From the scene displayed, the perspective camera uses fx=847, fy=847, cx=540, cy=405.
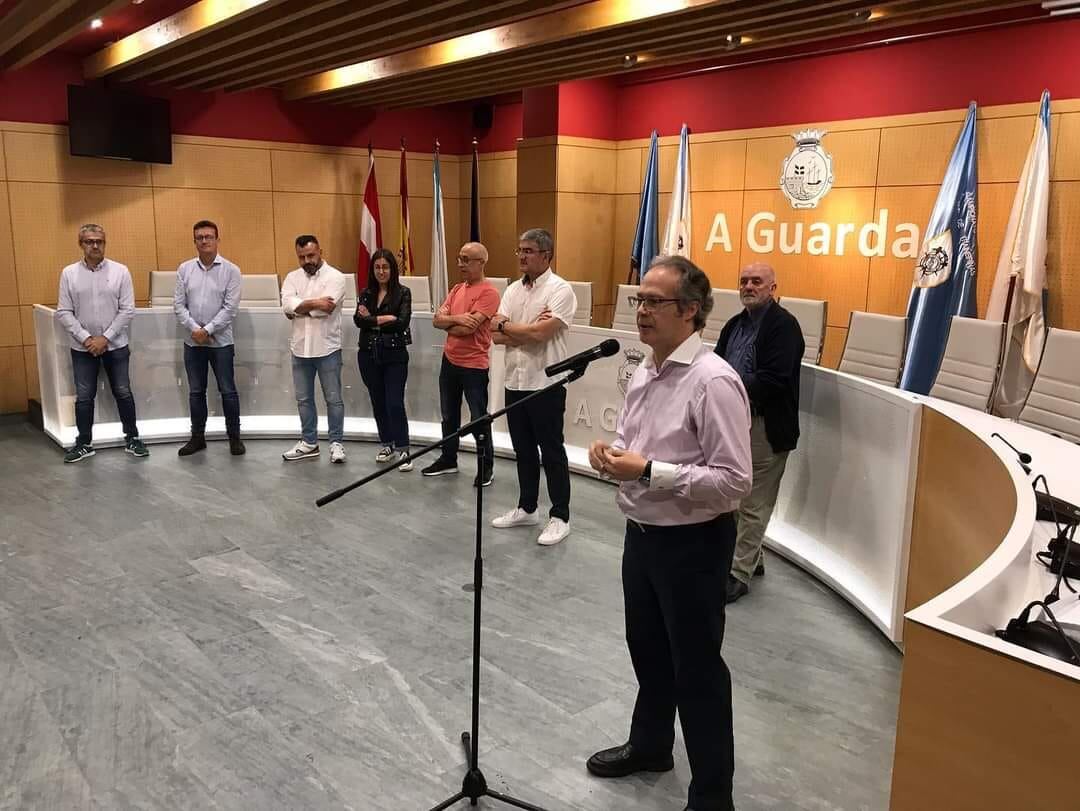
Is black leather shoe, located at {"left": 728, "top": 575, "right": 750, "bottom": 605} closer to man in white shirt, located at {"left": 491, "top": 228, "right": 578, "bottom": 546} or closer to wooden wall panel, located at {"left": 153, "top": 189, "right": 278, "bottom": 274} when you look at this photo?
man in white shirt, located at {"left": 491, "top": 228, "right": 578, "bottom": 546}

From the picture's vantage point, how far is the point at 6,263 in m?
7.25

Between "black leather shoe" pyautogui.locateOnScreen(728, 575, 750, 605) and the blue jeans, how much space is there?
10.4 ft

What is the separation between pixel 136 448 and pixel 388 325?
2.05 meters

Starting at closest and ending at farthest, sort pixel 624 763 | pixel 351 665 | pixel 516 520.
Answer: pixel 624 763 → pixel 351 665 → pixel 516 520

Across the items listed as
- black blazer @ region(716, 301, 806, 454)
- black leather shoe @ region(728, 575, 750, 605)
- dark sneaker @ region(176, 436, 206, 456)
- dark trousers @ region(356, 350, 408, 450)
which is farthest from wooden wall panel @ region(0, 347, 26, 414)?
black blazer @ region(716, 301, 806, 454)

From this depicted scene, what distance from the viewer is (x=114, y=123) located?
24.3ft

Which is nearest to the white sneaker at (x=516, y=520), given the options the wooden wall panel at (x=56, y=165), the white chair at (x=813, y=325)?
the white chair at (x=813, y=325)

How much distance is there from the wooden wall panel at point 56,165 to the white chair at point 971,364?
7071 mm

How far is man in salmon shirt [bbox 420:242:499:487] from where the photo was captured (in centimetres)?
483

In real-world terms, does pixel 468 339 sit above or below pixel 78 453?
above

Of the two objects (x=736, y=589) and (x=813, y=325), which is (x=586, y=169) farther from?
(x=736, y=589)

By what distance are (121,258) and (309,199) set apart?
6.67 ft

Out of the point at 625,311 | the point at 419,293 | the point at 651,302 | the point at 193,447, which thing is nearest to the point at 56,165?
the point at 193,447

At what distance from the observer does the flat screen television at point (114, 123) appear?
7254mm
